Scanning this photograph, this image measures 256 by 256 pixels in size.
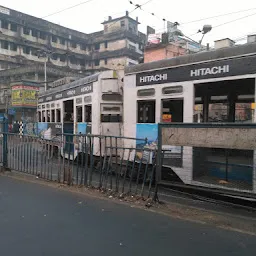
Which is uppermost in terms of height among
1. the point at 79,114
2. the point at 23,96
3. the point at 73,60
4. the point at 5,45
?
the point at 5,45

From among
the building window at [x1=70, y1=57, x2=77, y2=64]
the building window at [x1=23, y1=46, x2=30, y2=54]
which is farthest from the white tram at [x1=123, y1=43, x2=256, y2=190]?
the building window at [x1=70, y1=57, x2=77, y2=64]

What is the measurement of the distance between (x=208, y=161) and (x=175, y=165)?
0.75 m

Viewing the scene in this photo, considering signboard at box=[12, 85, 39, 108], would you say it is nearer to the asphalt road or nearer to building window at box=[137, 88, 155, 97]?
building window at box=[137, 88, 155, 97]

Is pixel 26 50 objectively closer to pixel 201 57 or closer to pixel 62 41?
pixel 62 41

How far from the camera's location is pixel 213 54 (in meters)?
5.91

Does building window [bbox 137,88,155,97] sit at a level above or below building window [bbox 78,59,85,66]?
below

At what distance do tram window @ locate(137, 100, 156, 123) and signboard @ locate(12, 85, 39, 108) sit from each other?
29386 millimetres

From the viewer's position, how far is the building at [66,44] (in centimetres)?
5669

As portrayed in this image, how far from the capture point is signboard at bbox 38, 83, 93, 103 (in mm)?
9156

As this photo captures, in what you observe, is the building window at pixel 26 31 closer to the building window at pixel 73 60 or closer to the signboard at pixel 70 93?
the building window at pixel 73 60

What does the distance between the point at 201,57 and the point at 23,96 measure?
31.2 meters

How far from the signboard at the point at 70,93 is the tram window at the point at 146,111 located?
83.5 inches

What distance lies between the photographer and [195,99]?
21.8 ft

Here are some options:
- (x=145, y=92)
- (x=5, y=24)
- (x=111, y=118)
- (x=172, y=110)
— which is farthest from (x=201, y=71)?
(x=5, y=24)
